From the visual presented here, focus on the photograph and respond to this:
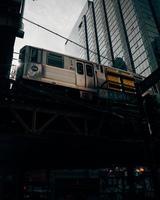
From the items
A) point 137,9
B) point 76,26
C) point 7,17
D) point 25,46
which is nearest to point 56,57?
point 25,46

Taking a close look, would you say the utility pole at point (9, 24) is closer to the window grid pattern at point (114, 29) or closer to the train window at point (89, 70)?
the train window at point (89, 70)

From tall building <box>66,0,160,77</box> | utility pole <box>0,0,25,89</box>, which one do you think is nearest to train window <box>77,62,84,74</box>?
utility pole <box>0,0,25,89</box>

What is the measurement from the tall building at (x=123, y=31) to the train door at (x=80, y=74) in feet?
90.8

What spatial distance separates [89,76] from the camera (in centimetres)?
1109

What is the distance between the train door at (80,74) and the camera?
10.4m

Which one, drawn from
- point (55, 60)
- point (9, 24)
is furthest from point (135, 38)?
point (9, 24)

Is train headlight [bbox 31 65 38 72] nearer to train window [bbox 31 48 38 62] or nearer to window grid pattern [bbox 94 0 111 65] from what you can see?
train window [bbox 31 48 38 62]

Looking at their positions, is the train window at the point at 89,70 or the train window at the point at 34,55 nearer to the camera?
the train window at the point at 34,55

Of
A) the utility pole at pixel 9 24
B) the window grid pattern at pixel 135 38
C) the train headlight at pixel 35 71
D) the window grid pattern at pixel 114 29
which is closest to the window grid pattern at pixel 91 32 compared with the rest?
the window grid pattern at pixel 114 29

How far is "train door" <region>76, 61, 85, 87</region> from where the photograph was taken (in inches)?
410

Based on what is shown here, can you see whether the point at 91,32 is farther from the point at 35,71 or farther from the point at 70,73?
the point at 35,71

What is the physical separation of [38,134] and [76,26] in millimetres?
87095

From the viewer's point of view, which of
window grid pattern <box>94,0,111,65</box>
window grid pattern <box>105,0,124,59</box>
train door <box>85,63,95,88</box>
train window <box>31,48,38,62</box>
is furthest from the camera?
window grid pattern <box>94,0,111,65</box>

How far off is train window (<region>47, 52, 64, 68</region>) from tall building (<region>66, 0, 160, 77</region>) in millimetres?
28328
